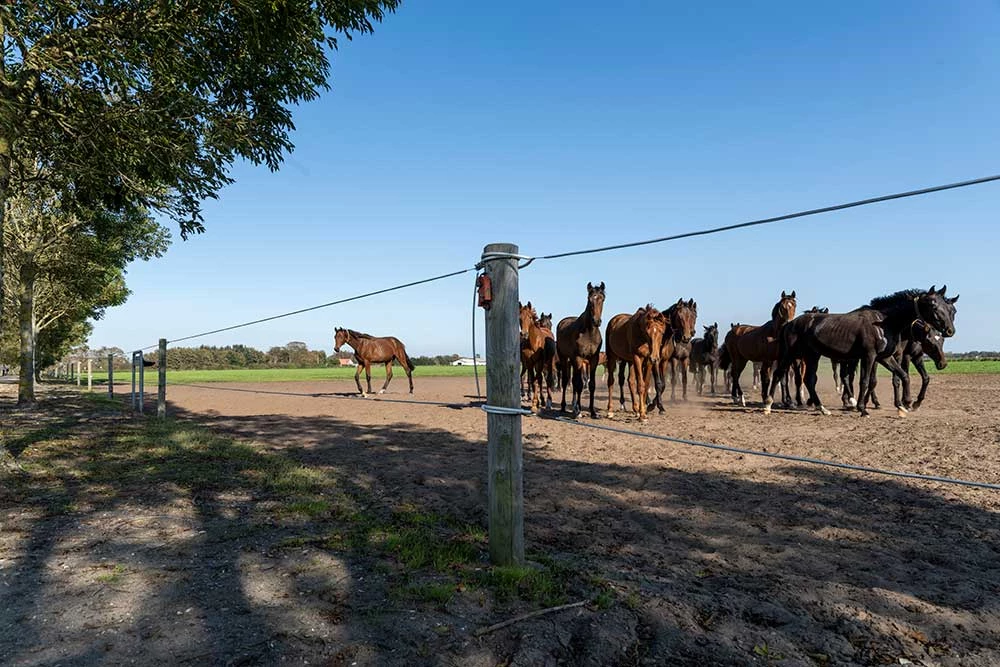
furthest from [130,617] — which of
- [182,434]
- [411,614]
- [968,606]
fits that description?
[182,434]

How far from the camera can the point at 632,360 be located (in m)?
11.6

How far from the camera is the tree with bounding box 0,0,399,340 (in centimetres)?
611

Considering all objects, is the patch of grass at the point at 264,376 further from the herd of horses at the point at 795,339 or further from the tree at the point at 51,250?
the herd of horses at the point at 795,339

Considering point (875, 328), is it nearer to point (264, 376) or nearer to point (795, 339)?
point (795, 339)

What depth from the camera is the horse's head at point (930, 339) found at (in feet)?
37.8

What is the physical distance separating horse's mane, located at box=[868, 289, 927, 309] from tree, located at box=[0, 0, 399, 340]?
11.9 meters

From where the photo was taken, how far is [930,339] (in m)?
11.6

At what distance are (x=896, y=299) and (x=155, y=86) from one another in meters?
14.4

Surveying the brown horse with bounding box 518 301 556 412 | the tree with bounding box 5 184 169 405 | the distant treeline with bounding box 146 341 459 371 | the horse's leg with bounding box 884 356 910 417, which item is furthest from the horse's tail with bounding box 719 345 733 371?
the distant treeline with bounding box 146 341 459 371

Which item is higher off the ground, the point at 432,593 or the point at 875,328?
the point at 875,328

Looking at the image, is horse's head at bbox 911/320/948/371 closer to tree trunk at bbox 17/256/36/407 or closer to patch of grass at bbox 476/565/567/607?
patch of grass at bbox 476/565/567/607

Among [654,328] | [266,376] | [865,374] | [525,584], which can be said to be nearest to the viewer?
[525,584]

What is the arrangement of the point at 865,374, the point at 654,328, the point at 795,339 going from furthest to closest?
1. the point at 795,339
2. the point at 865,374
3. the point at 654,328

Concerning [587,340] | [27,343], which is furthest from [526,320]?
[27,343]
